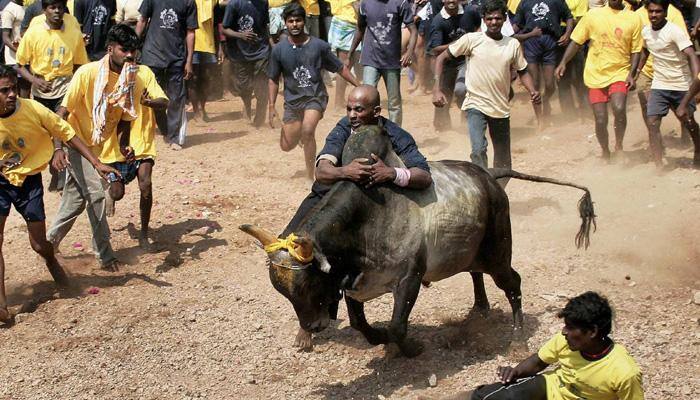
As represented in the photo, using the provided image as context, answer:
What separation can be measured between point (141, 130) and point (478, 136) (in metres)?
3.62

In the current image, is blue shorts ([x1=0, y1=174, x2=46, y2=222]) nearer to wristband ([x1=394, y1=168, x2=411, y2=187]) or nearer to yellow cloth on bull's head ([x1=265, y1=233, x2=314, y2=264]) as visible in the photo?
yellow cloth on bull's head ([x1=265, y1=233, x2=314, y2=264])

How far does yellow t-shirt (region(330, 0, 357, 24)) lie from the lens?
16.1 m

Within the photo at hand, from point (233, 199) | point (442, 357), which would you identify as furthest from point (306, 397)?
point (233, 199)

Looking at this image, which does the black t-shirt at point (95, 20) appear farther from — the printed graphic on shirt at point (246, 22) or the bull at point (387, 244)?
the bull at point (387, 244)

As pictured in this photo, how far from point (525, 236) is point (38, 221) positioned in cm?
482

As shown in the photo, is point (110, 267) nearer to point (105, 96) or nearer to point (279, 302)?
point (105, 96)

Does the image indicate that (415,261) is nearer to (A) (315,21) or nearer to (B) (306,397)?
(B) (306,397)

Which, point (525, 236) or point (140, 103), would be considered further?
point (525, 236)

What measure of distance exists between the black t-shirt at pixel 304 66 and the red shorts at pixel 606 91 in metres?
3.21

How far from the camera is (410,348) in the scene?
728cm

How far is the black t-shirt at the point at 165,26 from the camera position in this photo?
14391 mm

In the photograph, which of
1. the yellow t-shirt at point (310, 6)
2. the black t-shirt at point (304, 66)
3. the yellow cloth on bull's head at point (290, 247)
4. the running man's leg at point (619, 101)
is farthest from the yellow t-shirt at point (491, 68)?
the yellow t-shirt at point (310, 6)

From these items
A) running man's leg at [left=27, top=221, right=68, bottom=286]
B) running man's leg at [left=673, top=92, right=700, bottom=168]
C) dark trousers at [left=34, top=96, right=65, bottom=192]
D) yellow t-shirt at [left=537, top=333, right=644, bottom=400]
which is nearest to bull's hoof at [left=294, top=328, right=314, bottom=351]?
yellow t-shirt at [left=537, top=333, right=644, bottom=400]

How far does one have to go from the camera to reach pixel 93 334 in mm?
8164
